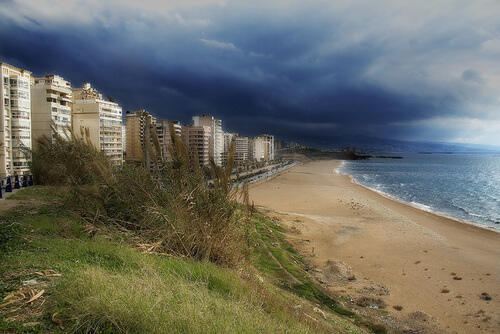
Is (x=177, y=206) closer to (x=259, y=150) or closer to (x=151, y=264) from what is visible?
(x=151, y=264)

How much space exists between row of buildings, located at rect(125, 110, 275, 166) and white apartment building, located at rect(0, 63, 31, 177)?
8833 millimetres

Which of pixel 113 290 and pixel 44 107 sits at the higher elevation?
pixel 44 107

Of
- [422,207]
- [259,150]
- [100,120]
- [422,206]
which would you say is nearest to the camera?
[422,207]

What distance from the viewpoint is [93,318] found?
9.48 ft

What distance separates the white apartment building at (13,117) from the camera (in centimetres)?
2397

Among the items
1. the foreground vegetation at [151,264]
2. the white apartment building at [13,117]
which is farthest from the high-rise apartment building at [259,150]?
the foreground vegetation at [151,264]

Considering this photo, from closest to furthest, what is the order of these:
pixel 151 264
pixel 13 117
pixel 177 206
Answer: pixel 151 264, pixel 177 206, pixel 13 117

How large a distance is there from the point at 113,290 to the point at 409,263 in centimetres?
1242

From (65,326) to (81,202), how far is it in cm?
503

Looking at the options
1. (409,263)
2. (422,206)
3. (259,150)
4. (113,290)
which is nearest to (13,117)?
(113,290)

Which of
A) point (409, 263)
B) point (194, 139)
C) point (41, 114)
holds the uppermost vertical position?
point (41, 114)

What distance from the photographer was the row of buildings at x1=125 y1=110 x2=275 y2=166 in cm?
618

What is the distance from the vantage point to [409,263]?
39.7 ft

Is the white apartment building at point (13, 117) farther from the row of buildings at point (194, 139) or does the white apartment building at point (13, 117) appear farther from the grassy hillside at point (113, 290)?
the grassy hillside at point (113, 290)
